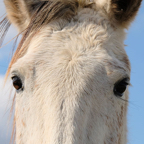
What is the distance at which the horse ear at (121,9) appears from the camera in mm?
3033

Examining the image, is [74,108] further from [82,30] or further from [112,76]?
[82,30]

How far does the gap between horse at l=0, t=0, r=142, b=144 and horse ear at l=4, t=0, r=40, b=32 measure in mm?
15

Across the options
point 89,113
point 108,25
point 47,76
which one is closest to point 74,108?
point 89,113

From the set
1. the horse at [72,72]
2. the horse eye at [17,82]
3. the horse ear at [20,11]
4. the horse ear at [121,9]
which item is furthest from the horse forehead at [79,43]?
the horse ear at [20,11]

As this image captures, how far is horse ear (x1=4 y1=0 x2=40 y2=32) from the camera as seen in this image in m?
3.09

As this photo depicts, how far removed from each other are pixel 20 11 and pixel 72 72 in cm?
153

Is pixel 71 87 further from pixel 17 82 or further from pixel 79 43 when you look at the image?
pixel 17 82

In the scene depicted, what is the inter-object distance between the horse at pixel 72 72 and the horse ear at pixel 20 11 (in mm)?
15

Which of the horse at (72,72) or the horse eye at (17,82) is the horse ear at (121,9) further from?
the horse eye at (17,82)

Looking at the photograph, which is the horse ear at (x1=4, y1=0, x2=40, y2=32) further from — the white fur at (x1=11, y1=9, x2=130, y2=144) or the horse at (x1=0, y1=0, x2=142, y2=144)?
the white fur at (x1=11, y1=9, x2=130, y2=144)

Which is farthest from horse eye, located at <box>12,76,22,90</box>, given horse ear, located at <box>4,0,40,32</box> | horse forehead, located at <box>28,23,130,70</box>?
horse ear, located at <box>4,0,40,32</box>

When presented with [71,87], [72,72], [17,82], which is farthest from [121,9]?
[17,82]

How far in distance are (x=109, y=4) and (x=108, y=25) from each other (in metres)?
0.30

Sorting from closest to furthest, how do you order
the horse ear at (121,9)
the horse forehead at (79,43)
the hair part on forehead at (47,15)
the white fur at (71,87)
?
the white fur at (71,87)
the horse forehead at (79,43)
the hair part on forehead at (47,15)
the horse ear at (121,9)
